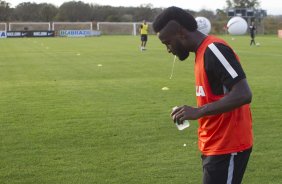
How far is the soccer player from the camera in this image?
309 cm

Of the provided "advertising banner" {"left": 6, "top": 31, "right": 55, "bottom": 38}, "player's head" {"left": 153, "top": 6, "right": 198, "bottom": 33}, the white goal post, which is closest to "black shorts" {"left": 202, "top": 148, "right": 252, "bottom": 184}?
"player's head" {"left": 153, "top": 6, "right": 198, "bottom": 33}

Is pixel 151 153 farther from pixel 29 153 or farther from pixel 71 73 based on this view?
pixel 71 73

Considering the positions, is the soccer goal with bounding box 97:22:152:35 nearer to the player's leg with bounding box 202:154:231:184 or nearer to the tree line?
the tree line

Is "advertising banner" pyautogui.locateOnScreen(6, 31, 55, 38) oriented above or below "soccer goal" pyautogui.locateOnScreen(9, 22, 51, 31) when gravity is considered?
below

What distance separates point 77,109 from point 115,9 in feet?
301

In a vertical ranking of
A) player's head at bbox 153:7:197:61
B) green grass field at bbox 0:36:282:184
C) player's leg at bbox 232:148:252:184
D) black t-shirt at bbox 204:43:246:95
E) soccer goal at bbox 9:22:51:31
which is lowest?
green grass field at bbox 0:36:282:184

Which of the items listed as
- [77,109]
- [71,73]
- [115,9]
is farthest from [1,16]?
[77,109]

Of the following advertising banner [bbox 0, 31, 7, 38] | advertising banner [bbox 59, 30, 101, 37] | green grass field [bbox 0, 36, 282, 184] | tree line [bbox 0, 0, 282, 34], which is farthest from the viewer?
tree line [bbox 0, 0, 282, 34]

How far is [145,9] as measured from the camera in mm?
98312

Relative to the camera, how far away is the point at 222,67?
308cm

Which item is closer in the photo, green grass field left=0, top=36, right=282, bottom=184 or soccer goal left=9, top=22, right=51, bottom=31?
green grass field left=0, top=36, right=282, bottom=184

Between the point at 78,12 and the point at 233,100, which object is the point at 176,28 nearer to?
the point at 233,100

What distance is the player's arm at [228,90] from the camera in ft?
10.0

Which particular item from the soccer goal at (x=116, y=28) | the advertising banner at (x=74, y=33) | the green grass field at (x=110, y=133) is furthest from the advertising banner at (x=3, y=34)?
the green grass field at (x=110, y=133)
